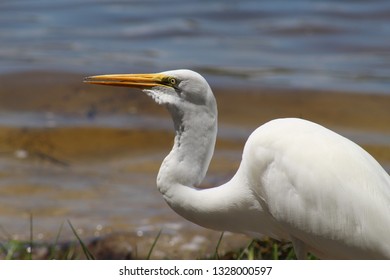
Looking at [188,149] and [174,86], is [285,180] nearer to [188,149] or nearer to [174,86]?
[188,149]

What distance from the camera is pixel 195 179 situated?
4.15 metres

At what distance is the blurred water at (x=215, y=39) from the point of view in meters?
12.3

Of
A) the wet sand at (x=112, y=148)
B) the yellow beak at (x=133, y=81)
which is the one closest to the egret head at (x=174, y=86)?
the yellow beak at (x=133, y=81)

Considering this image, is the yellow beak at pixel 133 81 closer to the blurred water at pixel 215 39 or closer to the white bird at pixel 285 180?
the white bird at pixel 285 180

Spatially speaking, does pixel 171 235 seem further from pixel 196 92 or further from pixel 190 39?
pixel 190 39

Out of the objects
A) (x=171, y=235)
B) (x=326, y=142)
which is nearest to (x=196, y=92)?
(x=326, y=142)

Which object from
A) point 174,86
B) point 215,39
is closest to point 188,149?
point 174,86

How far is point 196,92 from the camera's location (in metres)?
3.95

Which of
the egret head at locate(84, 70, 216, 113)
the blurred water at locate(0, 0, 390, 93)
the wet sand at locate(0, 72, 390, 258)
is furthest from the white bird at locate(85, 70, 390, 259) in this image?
the blurred water at locate(0, 0, 390, 93)

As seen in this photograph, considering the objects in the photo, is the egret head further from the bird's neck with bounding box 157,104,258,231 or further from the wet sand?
the wet sand

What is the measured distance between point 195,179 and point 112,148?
5120 millimetres

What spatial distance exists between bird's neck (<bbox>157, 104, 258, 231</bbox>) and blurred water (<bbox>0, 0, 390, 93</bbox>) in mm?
7271

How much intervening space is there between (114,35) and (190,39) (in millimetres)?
1163

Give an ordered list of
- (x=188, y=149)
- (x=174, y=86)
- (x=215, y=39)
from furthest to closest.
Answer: (x=215, y=39), (x=188, y=149), (x=174, y=86)
